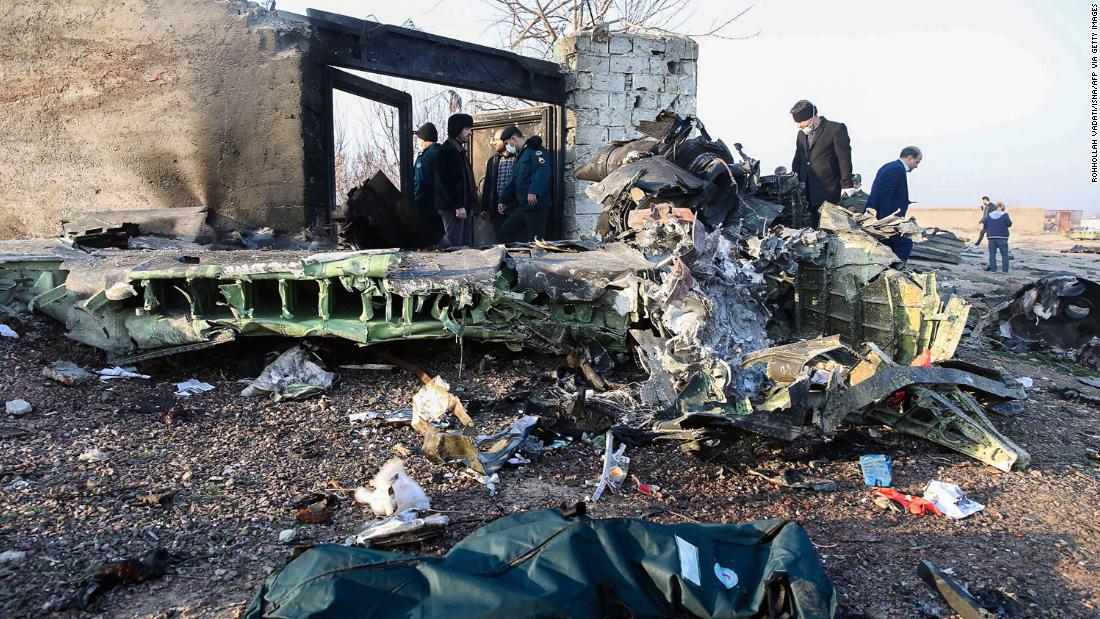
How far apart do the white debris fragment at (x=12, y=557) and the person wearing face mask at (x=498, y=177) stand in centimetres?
603

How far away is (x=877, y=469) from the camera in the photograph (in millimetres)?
3604

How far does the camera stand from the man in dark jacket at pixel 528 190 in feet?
25.3

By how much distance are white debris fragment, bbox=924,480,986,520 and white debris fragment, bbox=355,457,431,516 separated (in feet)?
7.65

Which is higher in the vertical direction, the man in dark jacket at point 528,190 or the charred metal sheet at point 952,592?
the man in dark jacket at point 528,190

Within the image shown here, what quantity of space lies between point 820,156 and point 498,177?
3.50m

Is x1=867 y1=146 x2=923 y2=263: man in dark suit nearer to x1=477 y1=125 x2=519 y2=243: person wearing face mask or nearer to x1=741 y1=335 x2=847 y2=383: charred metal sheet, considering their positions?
x1=741 y1=335 x2=847 y2=383: charred metal sheet

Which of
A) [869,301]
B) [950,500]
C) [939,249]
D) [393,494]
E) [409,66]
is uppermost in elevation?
[409,66]

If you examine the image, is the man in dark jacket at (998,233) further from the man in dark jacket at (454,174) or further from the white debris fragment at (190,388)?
the white debris fragment at (190,388)

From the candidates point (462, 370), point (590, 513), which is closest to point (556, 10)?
point (462, 370)

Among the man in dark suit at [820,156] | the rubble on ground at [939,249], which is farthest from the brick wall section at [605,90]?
the rubble on ground at [939,249]

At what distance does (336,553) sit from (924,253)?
13.1m

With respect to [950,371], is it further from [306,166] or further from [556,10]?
[556,10]

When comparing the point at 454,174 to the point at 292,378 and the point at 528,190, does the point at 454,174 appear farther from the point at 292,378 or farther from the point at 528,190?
the point at 292,378

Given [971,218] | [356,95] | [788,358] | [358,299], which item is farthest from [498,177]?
[971,218]
